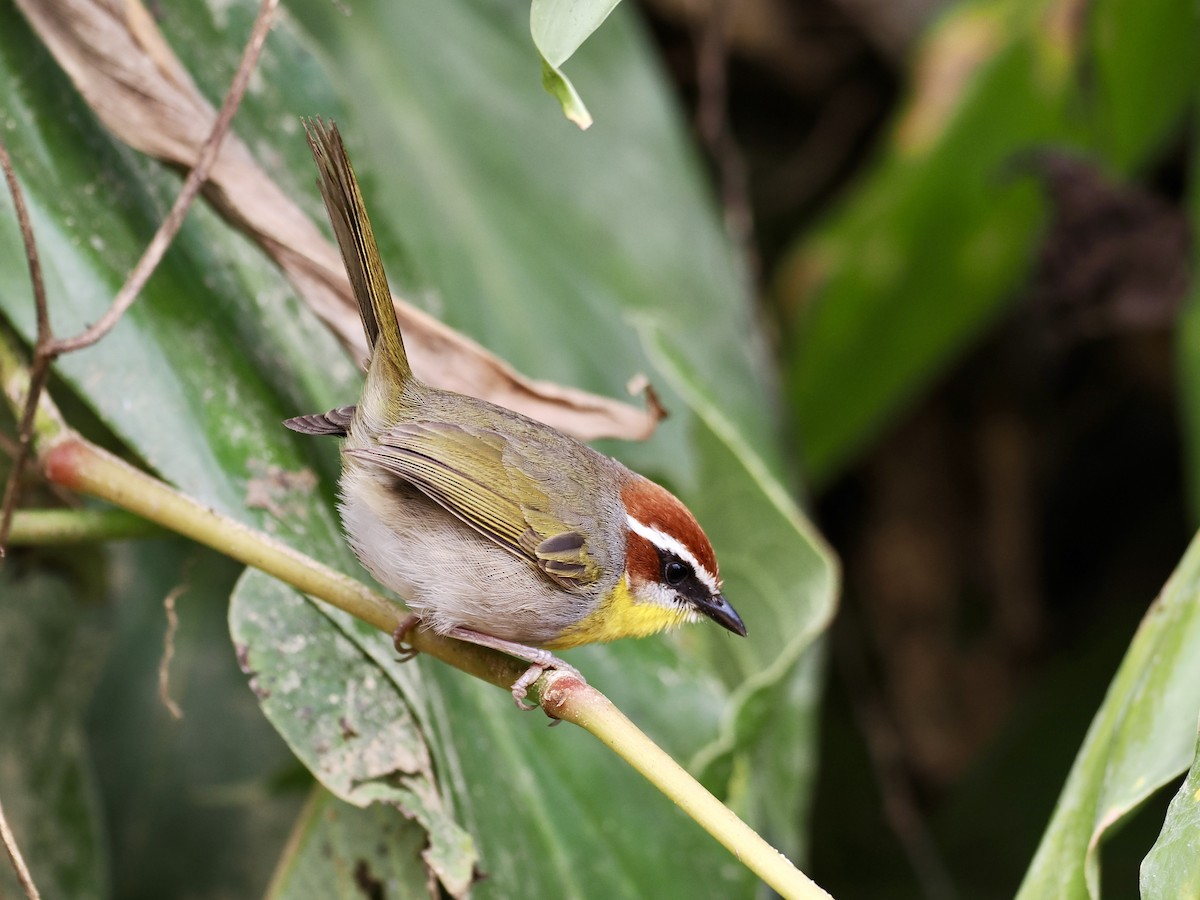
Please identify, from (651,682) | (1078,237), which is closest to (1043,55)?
(1078,237)

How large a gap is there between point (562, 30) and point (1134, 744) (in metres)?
1.19

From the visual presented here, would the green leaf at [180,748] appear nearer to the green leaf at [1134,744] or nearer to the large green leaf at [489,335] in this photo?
the large green leaf at [489,335]

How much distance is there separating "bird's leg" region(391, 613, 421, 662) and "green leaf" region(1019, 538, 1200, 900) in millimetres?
903

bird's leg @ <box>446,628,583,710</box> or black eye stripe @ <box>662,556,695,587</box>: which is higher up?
bird's leg @ <box>446,628,583,710</box>

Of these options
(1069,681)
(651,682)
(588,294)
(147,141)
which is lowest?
(1069,681)

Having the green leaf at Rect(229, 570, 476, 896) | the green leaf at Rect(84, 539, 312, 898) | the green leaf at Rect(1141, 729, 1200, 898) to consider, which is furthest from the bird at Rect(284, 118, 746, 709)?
the green leaf at Rect(84, 539, 312, 898)

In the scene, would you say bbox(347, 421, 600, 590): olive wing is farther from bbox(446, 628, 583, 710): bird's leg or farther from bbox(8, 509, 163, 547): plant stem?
bbox(8, 509, 163, 547): plant stem

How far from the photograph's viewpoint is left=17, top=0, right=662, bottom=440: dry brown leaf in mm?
2018

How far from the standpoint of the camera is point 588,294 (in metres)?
3.18

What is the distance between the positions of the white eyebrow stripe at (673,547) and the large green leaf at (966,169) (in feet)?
5.47

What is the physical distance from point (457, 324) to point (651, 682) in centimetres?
88

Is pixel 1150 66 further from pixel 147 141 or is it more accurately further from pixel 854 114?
pixel 147 141

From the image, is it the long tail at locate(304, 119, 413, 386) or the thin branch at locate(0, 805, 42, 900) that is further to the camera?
the long tail at locate(304, 119, 413, 386)

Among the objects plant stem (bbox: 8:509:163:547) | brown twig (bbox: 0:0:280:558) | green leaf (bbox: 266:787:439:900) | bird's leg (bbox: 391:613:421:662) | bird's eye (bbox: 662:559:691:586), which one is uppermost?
brown twig (bbox: 0:0:280:558)
